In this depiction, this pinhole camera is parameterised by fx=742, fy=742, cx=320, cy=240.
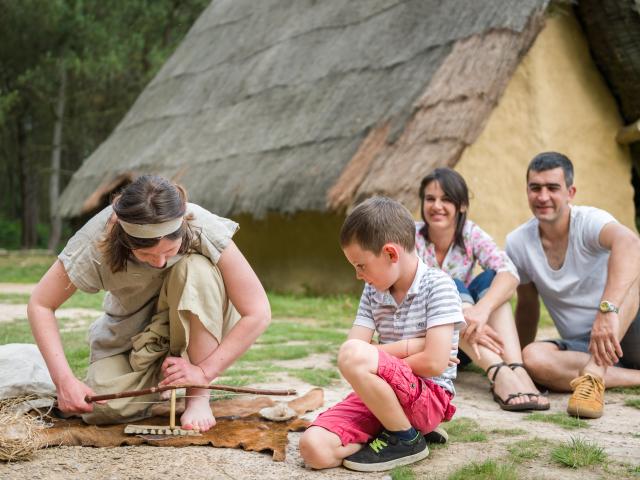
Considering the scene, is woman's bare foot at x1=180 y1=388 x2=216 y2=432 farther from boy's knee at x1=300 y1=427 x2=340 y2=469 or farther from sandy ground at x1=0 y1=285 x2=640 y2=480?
boy's knee at x1=300 y1=427 x2=340 y2=469

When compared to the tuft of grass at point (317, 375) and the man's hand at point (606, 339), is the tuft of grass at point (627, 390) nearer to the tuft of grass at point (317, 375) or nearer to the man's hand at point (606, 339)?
the man's hand at point (606, 339)

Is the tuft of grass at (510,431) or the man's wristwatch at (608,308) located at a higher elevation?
the man's wristwatch at (608,308)

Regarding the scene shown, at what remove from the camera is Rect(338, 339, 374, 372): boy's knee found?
2.12 metres

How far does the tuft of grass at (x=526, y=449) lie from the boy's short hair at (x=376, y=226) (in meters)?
0.72

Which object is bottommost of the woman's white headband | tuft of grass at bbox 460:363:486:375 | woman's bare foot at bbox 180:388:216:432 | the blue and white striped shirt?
tuft of grass at bbox 460:363:486:375

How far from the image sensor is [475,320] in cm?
304

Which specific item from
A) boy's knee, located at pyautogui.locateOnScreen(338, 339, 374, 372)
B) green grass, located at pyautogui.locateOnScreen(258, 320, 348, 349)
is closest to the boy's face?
boy's knee, located at pyautogui.locateOnScreen(338, 339, 374, 372)

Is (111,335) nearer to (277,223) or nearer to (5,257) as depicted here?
(277,223)

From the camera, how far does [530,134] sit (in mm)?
6867

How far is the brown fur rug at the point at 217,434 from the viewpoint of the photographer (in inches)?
93.0

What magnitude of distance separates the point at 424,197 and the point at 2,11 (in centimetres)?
1525

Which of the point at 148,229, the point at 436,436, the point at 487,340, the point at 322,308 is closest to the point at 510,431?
the point at 436,436

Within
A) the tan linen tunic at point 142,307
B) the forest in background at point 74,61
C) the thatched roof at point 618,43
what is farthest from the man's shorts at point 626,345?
the forest in background at point 74,61

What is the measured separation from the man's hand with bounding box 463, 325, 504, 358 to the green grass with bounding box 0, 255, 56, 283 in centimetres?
745
